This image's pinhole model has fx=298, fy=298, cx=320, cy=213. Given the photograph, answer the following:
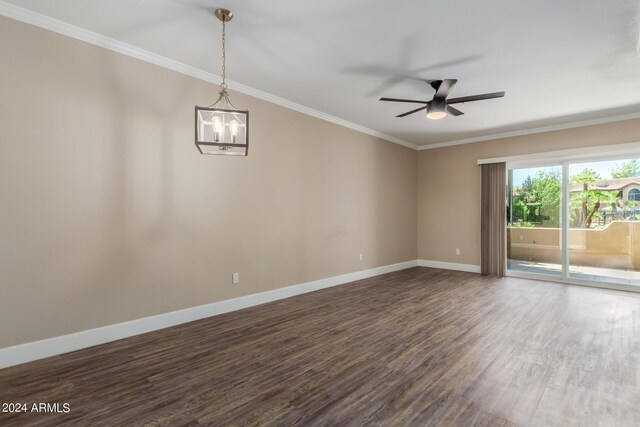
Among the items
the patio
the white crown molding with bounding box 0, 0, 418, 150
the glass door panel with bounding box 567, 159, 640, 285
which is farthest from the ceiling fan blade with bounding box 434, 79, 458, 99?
the patio

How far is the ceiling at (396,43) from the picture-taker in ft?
8.27

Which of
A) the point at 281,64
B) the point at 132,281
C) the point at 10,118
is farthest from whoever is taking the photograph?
the point at 281,64

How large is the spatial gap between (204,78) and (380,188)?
4100 millimetres

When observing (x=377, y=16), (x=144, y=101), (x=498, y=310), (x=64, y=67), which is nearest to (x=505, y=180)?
(x=498, y=310)

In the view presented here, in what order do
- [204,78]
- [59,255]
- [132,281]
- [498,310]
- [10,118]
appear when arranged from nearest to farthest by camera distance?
[10,118]
[59,255]
[132,281]
[204,78]
[498,310]

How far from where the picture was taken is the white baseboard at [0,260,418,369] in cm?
259

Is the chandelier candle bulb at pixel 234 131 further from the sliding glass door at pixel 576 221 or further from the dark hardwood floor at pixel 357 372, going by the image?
the sliding glass door at pixel 576 221

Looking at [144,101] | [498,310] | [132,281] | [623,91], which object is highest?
[623,91]

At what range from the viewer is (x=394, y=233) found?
6.87 m

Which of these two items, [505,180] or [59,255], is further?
[505,180]

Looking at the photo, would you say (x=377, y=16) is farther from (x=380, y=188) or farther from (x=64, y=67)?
(x=380, y=188)

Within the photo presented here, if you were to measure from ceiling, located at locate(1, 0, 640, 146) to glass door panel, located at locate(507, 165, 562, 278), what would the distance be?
5.66 feet

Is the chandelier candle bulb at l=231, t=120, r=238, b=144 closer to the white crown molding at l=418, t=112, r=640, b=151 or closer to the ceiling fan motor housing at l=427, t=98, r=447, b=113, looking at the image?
the ceiling fan motor housing at l=427, t=98, r=447, b=113

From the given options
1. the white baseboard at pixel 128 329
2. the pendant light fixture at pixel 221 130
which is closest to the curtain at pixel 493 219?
the white baseboard at pixel 128 329
